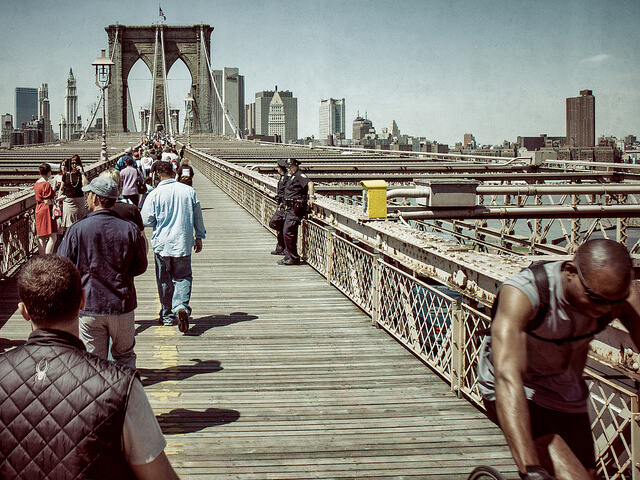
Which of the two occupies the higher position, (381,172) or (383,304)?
(381,172)

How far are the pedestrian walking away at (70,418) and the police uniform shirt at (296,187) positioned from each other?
8545mm

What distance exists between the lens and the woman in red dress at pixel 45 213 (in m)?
9.85

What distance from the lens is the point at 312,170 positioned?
2589 cm

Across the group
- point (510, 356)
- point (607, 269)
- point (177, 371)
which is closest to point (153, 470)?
point (510, 356)

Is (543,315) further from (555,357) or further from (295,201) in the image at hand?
(295,201)

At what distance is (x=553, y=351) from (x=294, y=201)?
810 centimetres

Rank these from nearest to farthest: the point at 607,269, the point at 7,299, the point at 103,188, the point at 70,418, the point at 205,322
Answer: the point at 70,418 < the point at 607,269 < the point at 103,188 < the point at 205,322 < the point at 7,299

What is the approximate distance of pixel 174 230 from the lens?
711 cm

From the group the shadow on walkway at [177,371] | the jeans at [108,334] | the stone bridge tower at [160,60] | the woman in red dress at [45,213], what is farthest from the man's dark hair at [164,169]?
the stone bridge tower at [160,60]

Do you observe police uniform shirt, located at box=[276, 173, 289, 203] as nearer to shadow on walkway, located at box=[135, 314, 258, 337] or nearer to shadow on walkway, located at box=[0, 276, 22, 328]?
shadow on walkway, located at box=[135, 314, 258, 337]

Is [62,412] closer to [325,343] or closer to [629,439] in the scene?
[629,439]

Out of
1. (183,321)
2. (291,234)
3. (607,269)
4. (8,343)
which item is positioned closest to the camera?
(607,269)

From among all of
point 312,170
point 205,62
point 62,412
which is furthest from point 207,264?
point 205,62

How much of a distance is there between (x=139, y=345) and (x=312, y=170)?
1958cm
